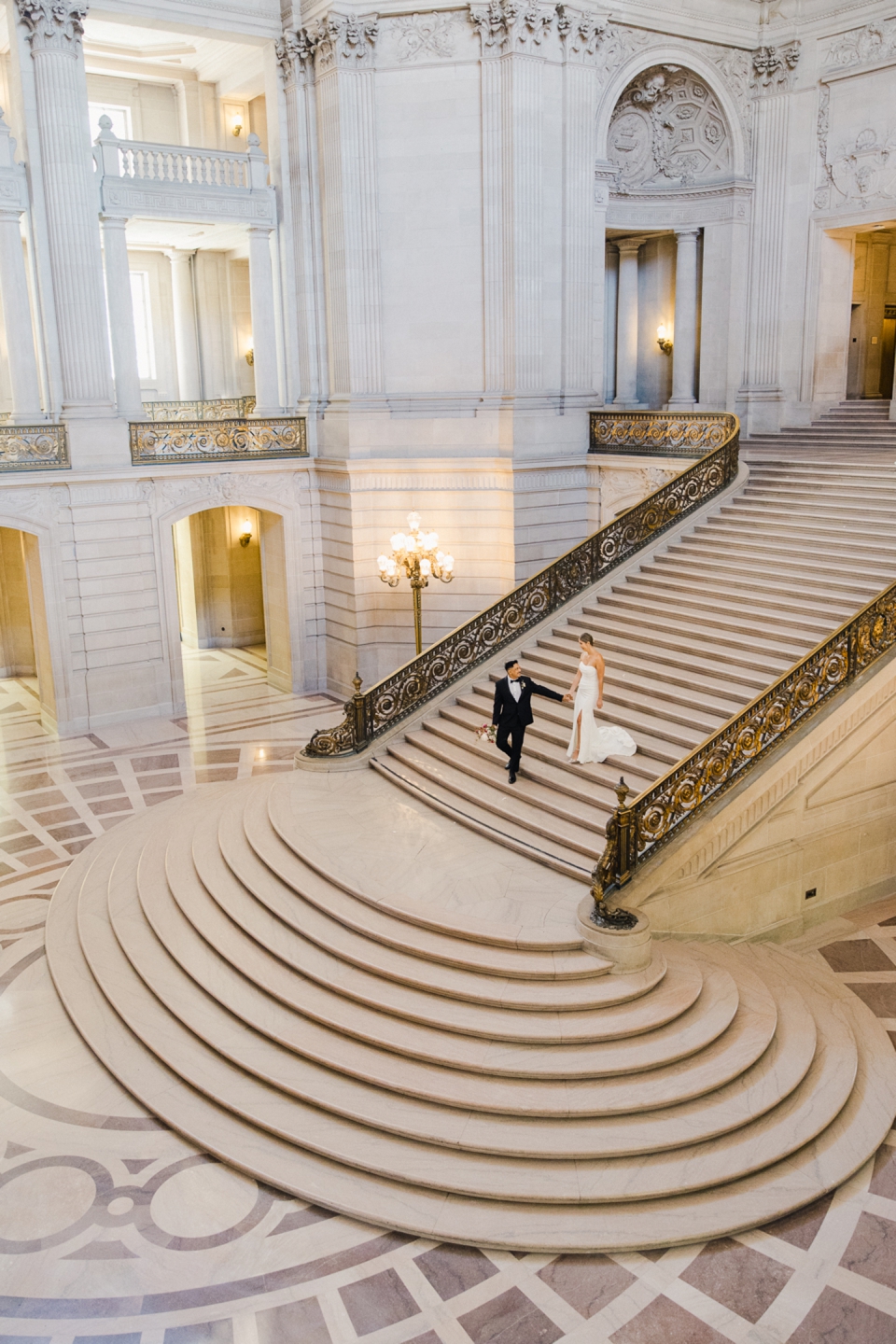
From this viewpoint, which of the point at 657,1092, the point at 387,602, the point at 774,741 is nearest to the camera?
the point at 657,1092

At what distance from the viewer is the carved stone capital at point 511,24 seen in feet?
49.5

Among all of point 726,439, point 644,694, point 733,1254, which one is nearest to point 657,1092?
point 733,1254

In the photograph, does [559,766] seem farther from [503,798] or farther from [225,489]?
[225,489]

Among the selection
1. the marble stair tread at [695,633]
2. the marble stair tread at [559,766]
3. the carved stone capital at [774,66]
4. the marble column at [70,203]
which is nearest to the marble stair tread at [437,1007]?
the marble stair tread at [559,766]

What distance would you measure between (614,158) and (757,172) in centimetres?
234

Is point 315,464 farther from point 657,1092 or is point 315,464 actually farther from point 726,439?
point 657,1092

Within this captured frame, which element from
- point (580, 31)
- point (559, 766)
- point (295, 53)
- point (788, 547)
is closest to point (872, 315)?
point (580, 31)

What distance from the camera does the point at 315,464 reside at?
17875 millimetres

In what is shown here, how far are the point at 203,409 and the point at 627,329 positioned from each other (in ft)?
25.7

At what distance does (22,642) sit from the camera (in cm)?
2044

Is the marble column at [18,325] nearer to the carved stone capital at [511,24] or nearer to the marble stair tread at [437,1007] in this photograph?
the carved stone capital at [511,24]

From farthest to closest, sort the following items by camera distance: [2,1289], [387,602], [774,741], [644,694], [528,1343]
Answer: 1. [387,602]
2. [644,694]
3. [774,741]
4. [2,1289]
5. [528,1343]

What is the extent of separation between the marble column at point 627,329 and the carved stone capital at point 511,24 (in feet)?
16.1

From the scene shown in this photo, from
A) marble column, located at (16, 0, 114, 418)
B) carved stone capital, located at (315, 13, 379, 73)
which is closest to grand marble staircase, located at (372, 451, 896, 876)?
marble column, located at (16, 0, 114, 418)
